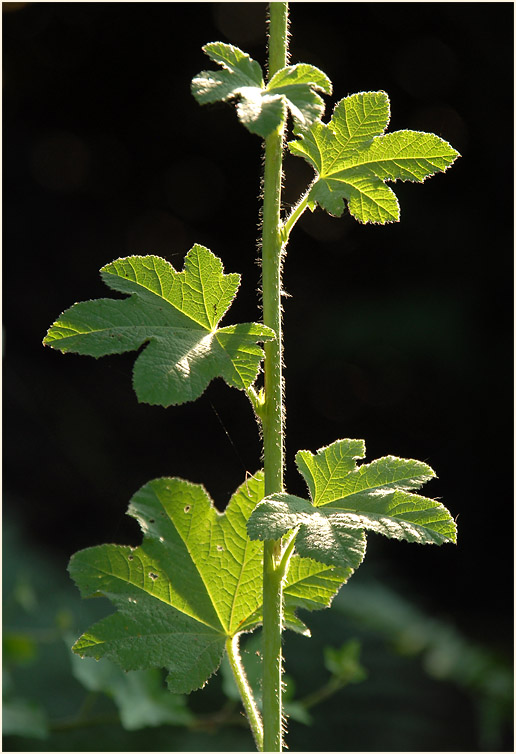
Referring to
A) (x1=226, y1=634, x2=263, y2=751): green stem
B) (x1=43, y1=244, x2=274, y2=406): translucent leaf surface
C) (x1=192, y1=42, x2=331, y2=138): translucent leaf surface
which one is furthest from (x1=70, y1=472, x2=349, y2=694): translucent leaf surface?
(x1=192, y1=42, x2=331, y2=138): translucent leaf surface

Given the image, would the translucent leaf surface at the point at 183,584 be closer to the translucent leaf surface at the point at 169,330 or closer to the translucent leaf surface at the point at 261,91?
the translucent leaf surface at the point at 169,330

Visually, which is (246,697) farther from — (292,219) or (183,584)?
(292,219)

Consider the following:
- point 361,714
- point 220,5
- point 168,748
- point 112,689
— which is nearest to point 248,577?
point 112,689

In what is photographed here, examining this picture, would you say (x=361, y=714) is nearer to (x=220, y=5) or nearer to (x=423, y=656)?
(x=423, y=656)

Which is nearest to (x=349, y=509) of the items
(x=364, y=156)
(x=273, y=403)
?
(x=273, y=403)

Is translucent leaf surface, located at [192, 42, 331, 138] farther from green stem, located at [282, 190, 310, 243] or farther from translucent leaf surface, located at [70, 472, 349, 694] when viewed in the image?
translucent leaf surface, located at [70, 472, 349, 694]

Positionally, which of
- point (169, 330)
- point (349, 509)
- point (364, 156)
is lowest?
point (349, 509)
